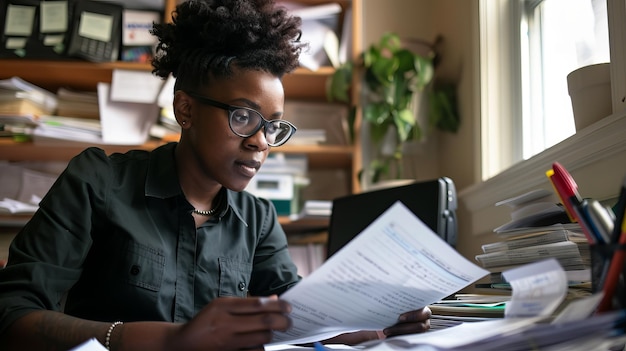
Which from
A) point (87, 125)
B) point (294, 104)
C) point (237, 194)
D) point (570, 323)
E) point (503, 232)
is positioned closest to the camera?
point (570, 323)

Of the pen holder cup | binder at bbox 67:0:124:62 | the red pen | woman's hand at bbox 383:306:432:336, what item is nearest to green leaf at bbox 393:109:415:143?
binder at bbox 67:0:124:62

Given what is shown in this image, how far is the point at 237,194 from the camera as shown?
Answer: 142 centimetres

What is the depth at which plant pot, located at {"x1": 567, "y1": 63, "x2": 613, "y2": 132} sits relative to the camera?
48.3 inches

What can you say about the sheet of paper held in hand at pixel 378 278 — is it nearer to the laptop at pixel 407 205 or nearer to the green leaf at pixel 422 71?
the laptop at pixel 407 205

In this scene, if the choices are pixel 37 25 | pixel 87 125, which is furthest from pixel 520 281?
pixel 37 25

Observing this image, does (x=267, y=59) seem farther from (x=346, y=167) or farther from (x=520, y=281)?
(x=346, y=167)

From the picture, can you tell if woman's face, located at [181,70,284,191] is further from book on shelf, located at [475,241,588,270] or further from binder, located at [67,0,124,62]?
binder, located at [67,0,124,62]

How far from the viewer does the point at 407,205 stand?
5.87 feet

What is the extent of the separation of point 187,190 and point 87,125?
1283mm

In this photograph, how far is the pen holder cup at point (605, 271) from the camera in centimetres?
57

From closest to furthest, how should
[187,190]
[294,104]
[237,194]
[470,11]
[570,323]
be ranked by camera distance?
[570,323] → [187,190] → [237,194] → [470,11] → [294,104]

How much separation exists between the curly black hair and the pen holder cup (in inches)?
31.9

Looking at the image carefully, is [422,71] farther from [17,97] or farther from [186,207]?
[17,97]

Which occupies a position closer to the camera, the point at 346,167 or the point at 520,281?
the point at 520,281
